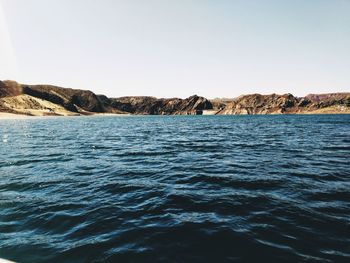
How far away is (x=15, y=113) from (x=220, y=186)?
20344 cm

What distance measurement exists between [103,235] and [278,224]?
5.80 meters

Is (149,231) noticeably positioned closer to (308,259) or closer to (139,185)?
(308,259)

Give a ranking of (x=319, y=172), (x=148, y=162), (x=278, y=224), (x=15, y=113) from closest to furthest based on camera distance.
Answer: (x=278, y=224)
(x=319, y=172)
(x=148, y=162)
(x=15, y=113)

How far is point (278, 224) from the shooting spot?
891 cm

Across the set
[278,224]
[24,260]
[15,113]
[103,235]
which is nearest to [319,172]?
[278,224]

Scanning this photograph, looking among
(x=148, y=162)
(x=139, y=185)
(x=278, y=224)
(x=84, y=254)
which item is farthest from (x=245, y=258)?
(x=148, y=162)

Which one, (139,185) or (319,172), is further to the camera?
(319,172)

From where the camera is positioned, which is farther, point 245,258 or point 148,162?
point 148,162

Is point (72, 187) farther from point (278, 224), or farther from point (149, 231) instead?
point (278, 224)

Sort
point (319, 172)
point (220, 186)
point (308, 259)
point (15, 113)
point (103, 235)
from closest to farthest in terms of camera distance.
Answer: point (308, 259) < point (103, 235) < point (220, 186) < point (319, 172) < point (15, 113)

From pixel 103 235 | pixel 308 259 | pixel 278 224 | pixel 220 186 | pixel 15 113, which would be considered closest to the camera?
pixel 308 259

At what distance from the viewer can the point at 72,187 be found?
13727 millimetres

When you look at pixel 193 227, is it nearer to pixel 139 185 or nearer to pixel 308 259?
pixel 308 259

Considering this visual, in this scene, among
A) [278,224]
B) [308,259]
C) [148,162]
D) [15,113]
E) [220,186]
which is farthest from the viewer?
[15,113]
